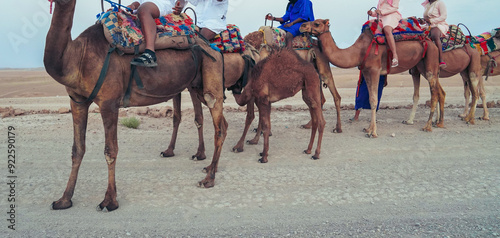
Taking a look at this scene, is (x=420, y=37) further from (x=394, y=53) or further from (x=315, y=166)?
(x=315, y=166)

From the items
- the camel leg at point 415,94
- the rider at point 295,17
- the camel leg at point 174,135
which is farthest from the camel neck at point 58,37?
the camel leg at point 415,94

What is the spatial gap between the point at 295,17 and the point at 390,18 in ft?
7.36

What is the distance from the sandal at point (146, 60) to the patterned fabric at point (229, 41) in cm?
168

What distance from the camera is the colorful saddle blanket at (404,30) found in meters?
8.70

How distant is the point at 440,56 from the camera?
9.56 m

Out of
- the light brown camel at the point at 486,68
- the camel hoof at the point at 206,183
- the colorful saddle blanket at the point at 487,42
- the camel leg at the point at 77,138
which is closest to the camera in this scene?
the camel leg at the point at 77,138

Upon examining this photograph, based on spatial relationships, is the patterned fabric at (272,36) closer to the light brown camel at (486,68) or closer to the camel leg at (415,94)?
the camel leg at (415,94)

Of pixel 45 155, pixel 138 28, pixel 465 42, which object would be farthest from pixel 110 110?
pixel 465 42

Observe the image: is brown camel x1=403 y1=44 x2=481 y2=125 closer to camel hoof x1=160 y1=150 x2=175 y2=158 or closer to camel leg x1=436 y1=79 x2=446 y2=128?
camel leg x1=436 y1=79 x2=446 y2=128

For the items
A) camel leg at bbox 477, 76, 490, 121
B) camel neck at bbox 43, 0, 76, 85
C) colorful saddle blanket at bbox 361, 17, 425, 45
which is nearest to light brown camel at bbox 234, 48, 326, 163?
colorful saddle blanket at bbox 361, 17, 425, 45

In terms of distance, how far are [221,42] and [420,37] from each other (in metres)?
5.68

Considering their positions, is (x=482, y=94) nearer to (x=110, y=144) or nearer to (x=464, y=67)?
(x=464, y=67)

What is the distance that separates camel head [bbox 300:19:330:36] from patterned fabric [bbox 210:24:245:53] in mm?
2431

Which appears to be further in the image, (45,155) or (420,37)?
(420,37)
